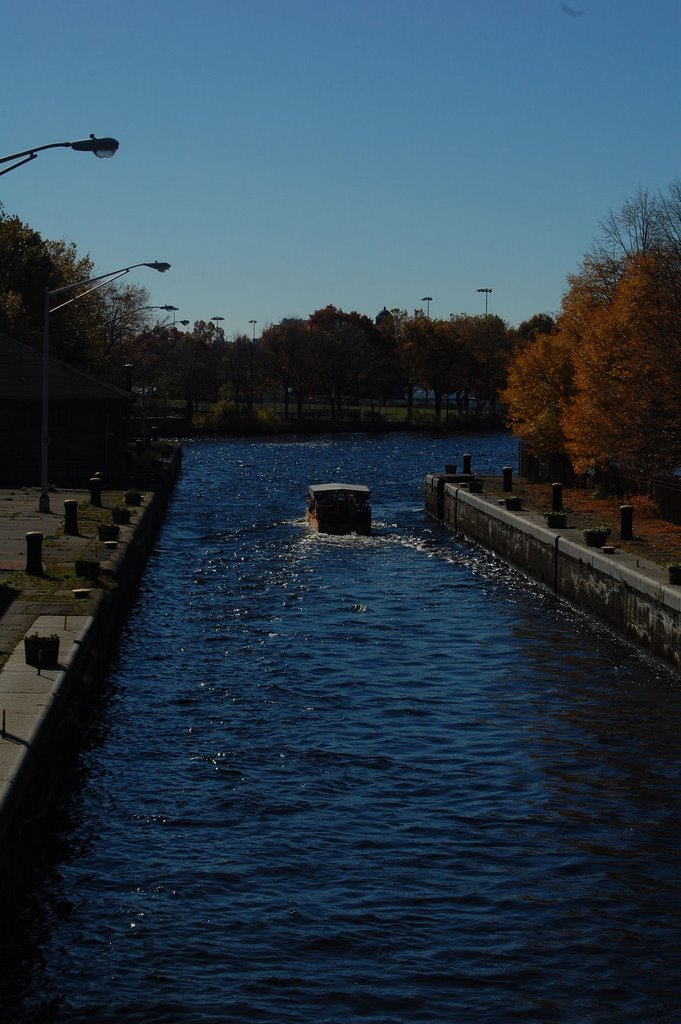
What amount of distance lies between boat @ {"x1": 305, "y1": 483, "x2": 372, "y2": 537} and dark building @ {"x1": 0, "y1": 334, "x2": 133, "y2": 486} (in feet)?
36.1

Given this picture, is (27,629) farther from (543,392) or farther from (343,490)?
(543,392)

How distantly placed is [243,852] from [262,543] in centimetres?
3513

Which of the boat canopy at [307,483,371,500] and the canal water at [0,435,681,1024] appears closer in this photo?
the canal water at [0,435,681,1024]

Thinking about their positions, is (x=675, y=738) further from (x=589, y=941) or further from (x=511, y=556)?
(x=511, y=556)

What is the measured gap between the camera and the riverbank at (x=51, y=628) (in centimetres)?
1725

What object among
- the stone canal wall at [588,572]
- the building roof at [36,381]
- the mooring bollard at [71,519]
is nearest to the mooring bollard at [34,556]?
the mooring bollard at [71,519]

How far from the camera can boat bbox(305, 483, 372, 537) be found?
55.2 metres

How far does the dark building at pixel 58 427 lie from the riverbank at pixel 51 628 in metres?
9.73

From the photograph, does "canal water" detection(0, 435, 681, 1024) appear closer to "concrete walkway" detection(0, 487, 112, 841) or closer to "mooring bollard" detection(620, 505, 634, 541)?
"concrete walkway" detection(0, 487, 112, 841)

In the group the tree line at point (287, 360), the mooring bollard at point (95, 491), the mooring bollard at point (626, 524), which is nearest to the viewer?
the mooring bollard at point (626, 524)

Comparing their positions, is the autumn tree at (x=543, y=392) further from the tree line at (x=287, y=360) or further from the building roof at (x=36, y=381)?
the tree line at (x=287, y=360)

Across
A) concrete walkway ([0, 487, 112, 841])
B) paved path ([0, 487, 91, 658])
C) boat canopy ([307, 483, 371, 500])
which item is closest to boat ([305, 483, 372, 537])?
Result: boat canopy ([307, 483, 371, 500])

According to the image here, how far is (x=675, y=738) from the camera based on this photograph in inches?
963

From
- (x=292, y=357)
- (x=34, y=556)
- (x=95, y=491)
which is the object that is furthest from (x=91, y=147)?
(x=292, y=357)
